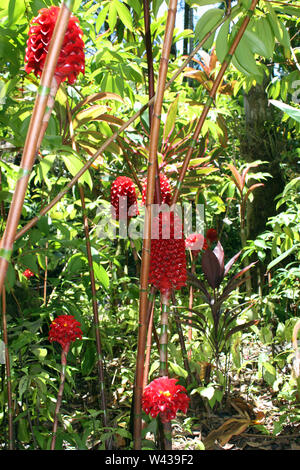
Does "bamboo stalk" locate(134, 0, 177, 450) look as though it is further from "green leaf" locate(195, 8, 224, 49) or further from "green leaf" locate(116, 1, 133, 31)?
"green leaf" locate(116, 1, 133, 31)

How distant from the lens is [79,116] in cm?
107

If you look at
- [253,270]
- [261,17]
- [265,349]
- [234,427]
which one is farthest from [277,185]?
[261,17]

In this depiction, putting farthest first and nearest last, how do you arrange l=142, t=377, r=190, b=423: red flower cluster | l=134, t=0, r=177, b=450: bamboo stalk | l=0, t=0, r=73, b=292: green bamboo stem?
l=142, t=377, r=190, b=423: red flower cluster
l=134, t=0, r=177, b=450: bamboo stalk
l=0, t=0, r=73, b=292: green bamboo stem

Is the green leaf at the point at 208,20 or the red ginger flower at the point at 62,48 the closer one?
the red ginger flower at the point at 62,48

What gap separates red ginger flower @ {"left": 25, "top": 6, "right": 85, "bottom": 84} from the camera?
641 millimetres

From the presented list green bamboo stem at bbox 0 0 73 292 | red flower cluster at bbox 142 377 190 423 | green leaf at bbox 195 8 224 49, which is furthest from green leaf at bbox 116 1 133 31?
red flower cluster at bbox 142 377 190 423

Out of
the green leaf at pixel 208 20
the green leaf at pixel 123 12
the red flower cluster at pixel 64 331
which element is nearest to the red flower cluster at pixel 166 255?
the red flower cluster at pixel 64 331

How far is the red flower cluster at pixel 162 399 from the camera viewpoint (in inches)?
28.7

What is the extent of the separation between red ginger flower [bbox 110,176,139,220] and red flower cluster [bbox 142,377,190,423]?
74cm

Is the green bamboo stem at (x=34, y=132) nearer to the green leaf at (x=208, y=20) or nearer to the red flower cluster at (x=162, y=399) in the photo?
the red flower cluster at (x=162, y=399)

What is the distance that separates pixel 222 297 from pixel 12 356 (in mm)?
843

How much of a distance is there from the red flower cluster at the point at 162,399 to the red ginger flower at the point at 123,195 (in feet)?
2.43

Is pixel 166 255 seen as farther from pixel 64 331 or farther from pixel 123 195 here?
pixel 123 195

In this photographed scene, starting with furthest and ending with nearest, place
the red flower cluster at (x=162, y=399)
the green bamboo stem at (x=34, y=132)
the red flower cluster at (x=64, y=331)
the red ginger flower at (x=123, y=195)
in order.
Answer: the red ginger flower at (x=123, y=195) < the red flower cluster at (x=64, y=331) < the red flower cluster at (x=162, y=399) < the green bamboo stem at (x=34, y=132)
